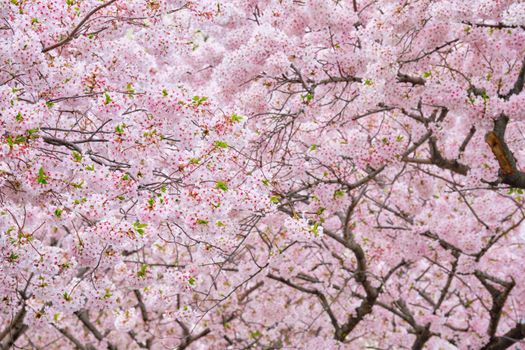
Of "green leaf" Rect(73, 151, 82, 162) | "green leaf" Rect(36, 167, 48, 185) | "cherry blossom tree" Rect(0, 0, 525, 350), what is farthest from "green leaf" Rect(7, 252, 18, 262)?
"green leaf" Rect(73, 151, 82, 162)

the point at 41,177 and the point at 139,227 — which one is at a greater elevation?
the point at 139,227

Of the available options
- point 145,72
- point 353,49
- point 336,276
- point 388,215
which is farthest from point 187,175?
point 336,276

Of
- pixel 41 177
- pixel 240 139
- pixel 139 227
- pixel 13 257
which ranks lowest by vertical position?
pixel 13 257

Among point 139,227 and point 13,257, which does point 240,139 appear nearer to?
point 139,227

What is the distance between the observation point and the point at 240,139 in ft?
15.1

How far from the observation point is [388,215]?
30.0 ft

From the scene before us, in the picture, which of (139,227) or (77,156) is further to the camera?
(139,227)

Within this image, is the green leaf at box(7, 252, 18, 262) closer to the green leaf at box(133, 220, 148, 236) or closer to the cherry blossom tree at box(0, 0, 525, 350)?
the cherry blossom tree at box(0, 0, 525, 350)

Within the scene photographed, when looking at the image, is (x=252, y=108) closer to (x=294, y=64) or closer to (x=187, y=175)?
(x=294, y=64)

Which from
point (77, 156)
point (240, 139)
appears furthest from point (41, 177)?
point (240, 139)

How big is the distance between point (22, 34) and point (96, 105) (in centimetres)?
69

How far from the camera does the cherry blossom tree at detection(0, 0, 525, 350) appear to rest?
412 cm

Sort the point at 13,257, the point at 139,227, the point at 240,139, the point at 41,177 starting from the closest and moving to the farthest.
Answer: the point at 41,177
the point at 139,227
the point at 13,257
the point at 240,139

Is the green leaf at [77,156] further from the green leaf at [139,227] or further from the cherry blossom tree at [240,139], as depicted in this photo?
the green leaf at [139,227]
